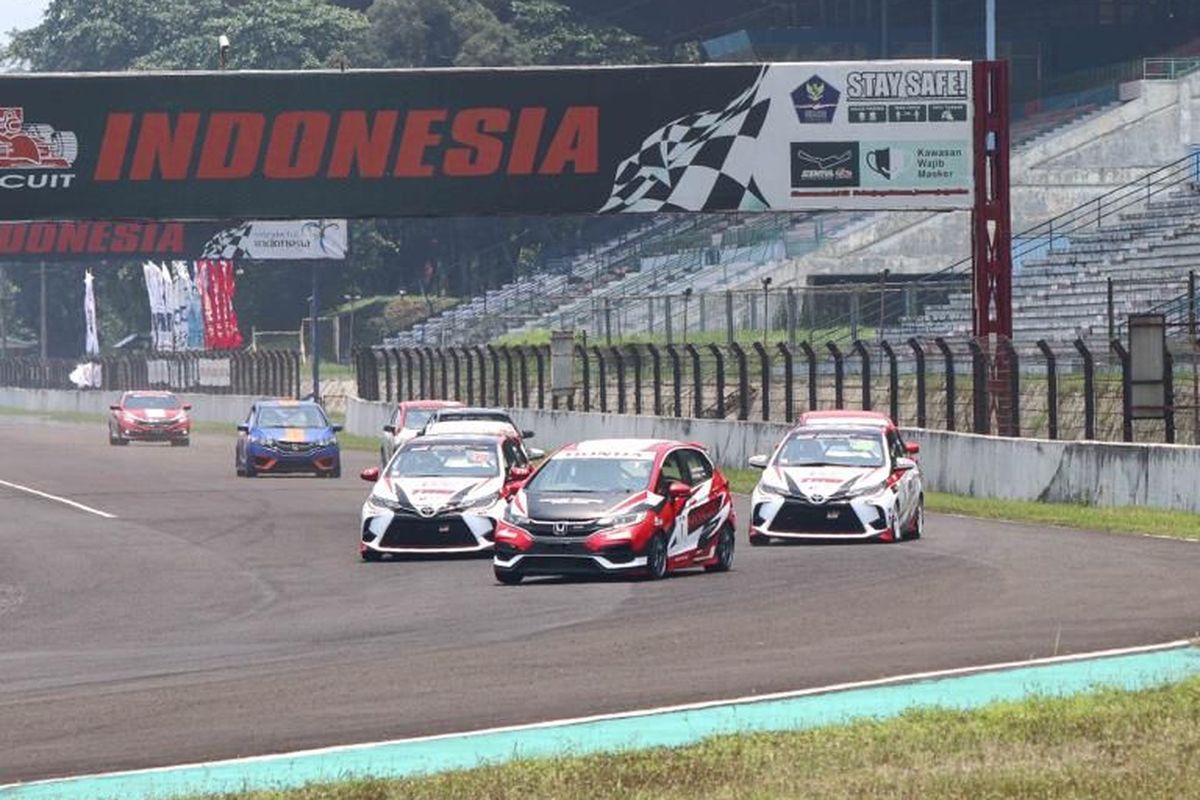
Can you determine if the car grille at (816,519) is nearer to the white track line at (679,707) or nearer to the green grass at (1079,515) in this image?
the green grass at (1079,515)

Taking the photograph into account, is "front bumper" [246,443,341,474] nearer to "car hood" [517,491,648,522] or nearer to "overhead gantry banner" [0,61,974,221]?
"overhead gantry banner" [0,61,974,221]

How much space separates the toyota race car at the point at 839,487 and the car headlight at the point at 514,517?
489 cm

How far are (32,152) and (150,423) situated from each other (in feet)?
80.2

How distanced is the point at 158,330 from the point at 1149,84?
4861cm

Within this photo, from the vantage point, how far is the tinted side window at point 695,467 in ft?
76.8

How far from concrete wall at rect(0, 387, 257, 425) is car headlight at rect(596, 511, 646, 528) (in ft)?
202

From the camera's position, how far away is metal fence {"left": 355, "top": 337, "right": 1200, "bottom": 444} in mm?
34844

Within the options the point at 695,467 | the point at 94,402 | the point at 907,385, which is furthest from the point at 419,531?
the point at 94,402

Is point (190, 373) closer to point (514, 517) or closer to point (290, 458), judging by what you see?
point (290, 458)

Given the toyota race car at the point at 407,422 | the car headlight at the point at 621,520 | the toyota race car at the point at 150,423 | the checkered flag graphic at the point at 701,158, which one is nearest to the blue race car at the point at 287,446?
the toyota race car at the point at 407,422

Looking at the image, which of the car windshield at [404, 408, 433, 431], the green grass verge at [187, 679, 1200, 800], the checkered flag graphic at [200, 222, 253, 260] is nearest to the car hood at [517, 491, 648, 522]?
the green grass verge at [187, 679, 1200, 800]

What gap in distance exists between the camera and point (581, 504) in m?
22.3

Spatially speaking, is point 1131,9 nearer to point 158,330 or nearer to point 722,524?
point 158,330

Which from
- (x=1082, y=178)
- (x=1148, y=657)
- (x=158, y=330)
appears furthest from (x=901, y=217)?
(x=1148, y=657)
